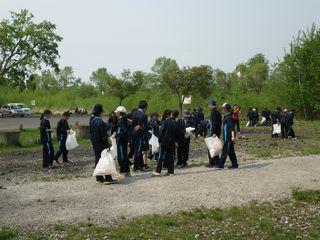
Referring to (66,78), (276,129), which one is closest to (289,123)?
(276,129)

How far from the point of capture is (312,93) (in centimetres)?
4366

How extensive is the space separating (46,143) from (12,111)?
49885 millimetres

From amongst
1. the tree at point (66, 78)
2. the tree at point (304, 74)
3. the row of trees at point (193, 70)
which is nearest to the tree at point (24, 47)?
the row of trees at point (193, 70)

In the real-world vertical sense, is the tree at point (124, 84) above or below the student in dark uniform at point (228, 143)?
above

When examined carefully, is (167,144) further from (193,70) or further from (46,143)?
(193,70)

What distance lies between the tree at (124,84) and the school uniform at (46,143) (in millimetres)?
45286

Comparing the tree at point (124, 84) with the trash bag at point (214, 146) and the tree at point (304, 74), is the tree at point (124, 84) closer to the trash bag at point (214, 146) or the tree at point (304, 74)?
the tree at point (304, 74)

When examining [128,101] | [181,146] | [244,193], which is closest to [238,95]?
[128,101]

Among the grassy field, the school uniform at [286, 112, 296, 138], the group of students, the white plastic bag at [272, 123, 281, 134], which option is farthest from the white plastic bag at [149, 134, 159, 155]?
the white plastic bag at [272, 123, 281, 134]

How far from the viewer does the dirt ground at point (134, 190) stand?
855 cm

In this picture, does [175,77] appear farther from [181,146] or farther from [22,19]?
[181,146]

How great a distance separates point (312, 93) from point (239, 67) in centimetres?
5608

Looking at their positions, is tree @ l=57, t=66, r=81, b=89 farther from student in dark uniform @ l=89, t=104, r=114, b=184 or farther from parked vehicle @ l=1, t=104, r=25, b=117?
student in dark uniform @ l=89, t=104, r=114, b=184

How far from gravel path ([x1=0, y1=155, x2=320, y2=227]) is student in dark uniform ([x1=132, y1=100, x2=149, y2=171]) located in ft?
2.68
